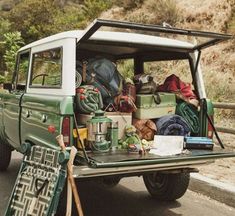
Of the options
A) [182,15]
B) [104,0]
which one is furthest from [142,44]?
[104,0]

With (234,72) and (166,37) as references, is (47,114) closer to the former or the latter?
(166,37)

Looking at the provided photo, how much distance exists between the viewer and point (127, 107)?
16.4 ft

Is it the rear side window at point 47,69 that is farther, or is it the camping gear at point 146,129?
the camping gear at point 146,129

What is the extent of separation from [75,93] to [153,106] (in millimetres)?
1096

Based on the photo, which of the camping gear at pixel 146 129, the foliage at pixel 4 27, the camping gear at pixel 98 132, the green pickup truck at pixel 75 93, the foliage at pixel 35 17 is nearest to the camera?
the green pickup truck at pixel 75 93

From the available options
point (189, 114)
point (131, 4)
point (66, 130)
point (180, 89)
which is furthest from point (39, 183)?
point (131, 4)

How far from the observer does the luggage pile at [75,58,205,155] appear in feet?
15.2

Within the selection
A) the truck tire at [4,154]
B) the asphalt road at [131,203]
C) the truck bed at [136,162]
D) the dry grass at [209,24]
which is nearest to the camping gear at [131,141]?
the truck bed at [136,162]

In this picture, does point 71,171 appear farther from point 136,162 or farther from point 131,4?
point 131,4

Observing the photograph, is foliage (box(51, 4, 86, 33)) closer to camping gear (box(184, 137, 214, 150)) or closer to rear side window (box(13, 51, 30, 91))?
rear side window (box(13, 51, 30, 91))

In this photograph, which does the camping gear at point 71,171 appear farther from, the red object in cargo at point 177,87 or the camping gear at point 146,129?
the red object in cargo at point 177,87

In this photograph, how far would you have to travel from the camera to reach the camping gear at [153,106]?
5.15 meters

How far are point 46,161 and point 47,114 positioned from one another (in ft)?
1.94

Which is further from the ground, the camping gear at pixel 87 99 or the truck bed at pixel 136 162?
the camping gear at pixel 87 99
